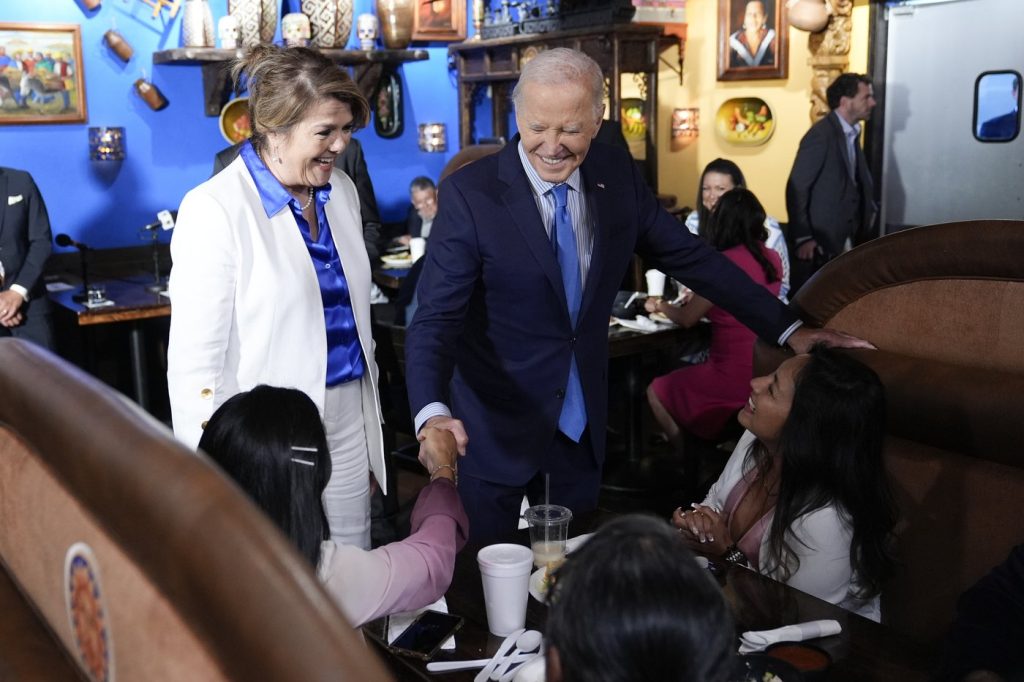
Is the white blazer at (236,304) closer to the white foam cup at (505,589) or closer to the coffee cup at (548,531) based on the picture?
the coffee cup at (548,531)

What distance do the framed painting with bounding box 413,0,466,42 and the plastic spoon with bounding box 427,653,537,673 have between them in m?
6.03

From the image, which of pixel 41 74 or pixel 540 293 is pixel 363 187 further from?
pixel 540 293

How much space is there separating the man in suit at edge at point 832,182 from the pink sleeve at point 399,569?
4.54 meters

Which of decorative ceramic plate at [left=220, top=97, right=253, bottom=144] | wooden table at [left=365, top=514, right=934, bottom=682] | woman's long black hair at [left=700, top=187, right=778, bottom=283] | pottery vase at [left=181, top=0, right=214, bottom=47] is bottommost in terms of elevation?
wooden table at [left=365, top=514, right=934, bottom=682]

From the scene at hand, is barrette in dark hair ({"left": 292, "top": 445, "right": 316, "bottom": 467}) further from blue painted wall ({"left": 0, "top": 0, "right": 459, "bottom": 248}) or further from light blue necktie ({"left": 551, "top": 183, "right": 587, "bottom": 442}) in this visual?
blue painted wall ({"left": 0, "top": 0, "right": 459, "bottom": 248})

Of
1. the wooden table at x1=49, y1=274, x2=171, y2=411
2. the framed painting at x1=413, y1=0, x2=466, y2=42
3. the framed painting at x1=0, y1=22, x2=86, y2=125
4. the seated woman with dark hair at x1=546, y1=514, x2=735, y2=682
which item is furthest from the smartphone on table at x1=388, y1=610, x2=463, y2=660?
the framed painting at x1=413, y1=0, x2=466, y2=42

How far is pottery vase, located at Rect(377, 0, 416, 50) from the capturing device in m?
6.61

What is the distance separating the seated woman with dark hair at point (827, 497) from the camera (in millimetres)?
1986

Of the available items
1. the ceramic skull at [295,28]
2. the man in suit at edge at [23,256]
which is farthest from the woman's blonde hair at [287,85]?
the ceramic skull at [295,28]

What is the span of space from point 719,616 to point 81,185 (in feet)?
18.2

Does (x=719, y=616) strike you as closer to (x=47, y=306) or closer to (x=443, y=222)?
(x=443, y=222)

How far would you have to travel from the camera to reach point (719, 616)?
38.8 inches

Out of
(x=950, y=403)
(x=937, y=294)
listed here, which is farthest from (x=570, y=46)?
(x=950, y=403)

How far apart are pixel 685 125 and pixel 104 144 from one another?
4.11 meters
